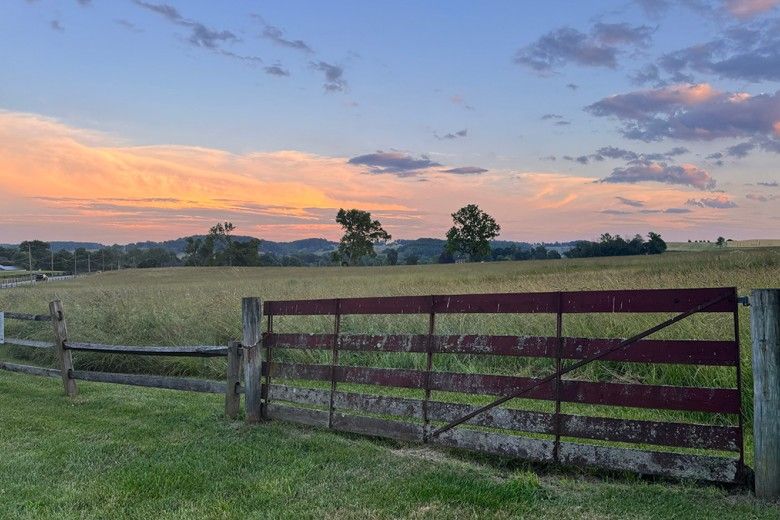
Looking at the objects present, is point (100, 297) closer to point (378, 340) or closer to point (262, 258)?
point (378, 340)

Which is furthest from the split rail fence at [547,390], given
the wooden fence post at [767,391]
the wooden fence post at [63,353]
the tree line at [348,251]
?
the tree line at [348,251]

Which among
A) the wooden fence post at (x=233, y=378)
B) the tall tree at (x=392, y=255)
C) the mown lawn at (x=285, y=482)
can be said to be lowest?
the mown lawn at (x=285, y=482)

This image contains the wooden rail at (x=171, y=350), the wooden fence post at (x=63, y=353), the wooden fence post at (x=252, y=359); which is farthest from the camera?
the wooden fence post at (x=63, y=353)

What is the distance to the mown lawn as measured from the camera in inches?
193

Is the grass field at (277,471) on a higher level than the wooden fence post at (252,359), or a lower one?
Answer: lower

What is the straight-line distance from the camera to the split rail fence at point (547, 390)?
16.7 feet

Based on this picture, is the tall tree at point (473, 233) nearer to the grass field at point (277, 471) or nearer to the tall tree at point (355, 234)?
the tall tree at point (355, 234)

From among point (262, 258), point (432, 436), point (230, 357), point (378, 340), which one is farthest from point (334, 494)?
point (262, 258)

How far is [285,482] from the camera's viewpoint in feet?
18.4

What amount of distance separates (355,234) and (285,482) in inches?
3679

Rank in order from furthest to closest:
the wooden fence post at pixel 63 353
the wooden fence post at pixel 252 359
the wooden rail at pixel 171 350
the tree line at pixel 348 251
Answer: the tree line at pixel 348 251, the wooden fence post at pixel 63 353, the wooden rail at pixel 171 350, the wooden fence post at pixel 252 359

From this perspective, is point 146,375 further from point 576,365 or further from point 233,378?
point 576,365

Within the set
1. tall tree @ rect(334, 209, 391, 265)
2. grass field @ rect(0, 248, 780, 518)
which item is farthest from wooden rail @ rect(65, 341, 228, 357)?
tall tree @ rect(334, 209, 391, 265)

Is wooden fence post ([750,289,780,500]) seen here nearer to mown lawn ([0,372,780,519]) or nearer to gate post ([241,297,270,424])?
mown lawn ([0,372,780,519])
